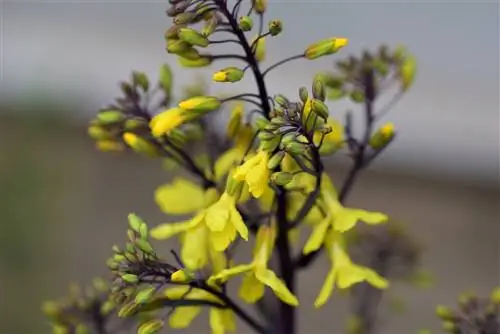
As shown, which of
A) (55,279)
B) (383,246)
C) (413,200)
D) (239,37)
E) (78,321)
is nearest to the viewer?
(239,37)

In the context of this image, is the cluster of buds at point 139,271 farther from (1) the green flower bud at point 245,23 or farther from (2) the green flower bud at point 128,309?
(1) the green flower bud at point 245,23

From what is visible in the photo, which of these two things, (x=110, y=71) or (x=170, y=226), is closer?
(x=170, y=226)

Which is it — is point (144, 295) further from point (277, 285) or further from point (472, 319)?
point (472, 319)

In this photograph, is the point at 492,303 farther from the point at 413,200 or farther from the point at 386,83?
the point at 413,200

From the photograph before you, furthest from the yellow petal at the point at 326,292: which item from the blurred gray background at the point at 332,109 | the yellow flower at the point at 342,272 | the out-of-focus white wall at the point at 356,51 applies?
the out-of-focus white wall at the point at 356,51

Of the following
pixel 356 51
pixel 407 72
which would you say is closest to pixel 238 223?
pixel 407 72

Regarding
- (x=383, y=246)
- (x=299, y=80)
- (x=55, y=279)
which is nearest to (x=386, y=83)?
(x=383, y=246)

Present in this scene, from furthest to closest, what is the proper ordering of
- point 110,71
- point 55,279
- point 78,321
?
point 110,71
point 55,279
point 78,321

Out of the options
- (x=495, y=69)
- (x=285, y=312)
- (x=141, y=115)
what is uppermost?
(x=141, y=115)
